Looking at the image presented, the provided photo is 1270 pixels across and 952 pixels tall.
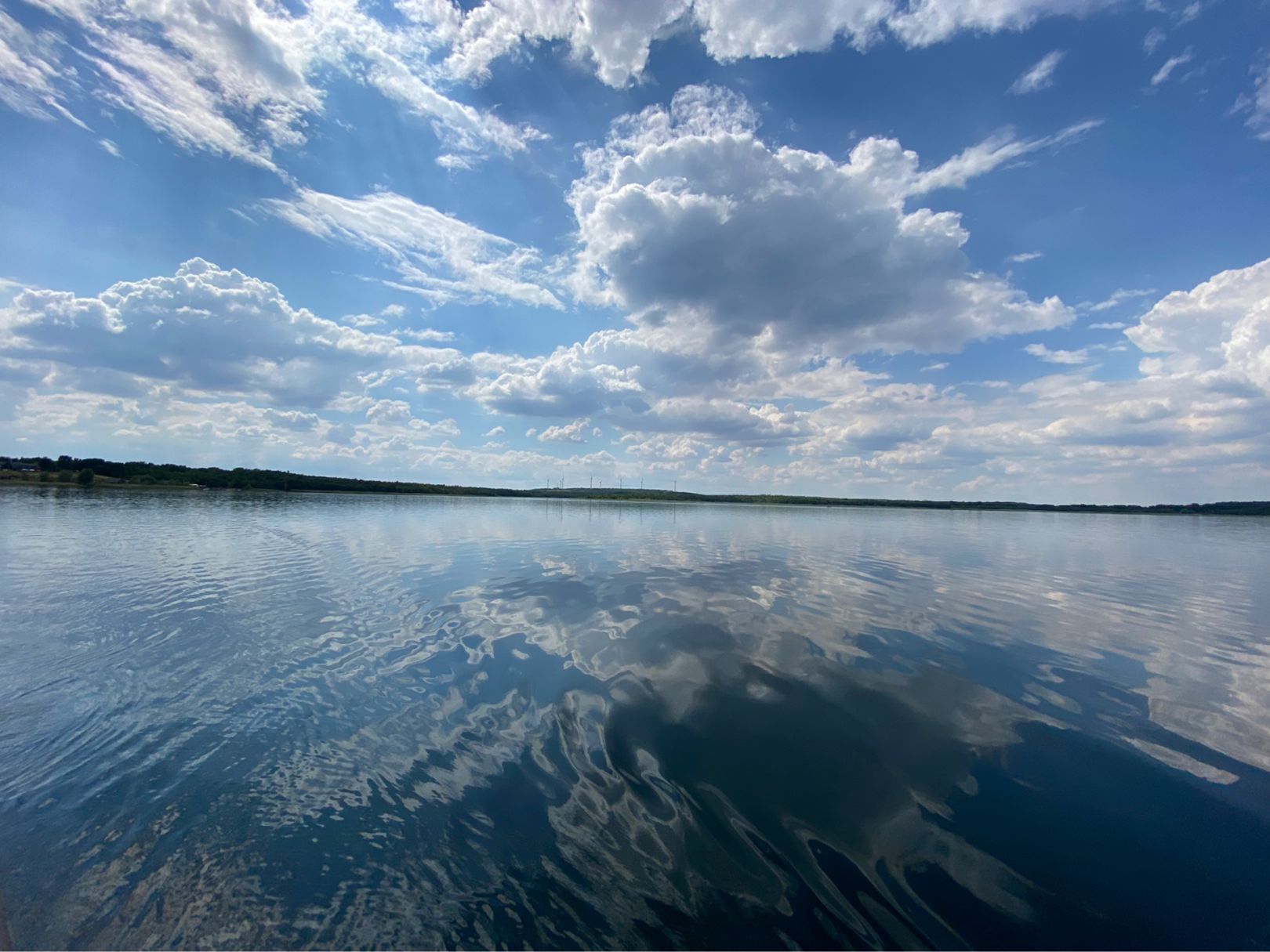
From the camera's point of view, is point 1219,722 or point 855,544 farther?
point 855,544

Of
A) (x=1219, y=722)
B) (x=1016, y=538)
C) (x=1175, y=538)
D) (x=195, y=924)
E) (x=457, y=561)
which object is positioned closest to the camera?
(x=195, y=924)

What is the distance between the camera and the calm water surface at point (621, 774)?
5.40 meters

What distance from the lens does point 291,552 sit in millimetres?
30094

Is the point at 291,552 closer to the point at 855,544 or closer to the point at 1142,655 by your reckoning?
the point at 1142,655

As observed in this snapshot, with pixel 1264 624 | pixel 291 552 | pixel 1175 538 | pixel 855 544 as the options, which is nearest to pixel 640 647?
pixel 1264 624

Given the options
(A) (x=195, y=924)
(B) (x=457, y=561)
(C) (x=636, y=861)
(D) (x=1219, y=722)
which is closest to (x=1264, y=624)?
(D) (x=1219, y=722)

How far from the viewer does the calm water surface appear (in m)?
5.40

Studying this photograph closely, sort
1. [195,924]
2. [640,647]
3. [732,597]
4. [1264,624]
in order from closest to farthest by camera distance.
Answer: [195,924] < [640,647] < [1264,624] < [732,597]

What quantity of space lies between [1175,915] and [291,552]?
35.6 m

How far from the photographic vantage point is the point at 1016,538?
5631 cm

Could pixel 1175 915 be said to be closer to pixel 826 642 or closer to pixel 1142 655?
pixel 826 642

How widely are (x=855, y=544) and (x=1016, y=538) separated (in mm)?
25446

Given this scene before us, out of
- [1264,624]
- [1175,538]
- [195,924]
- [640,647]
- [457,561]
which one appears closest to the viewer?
[195,924]

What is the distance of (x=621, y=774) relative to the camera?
315 inches
